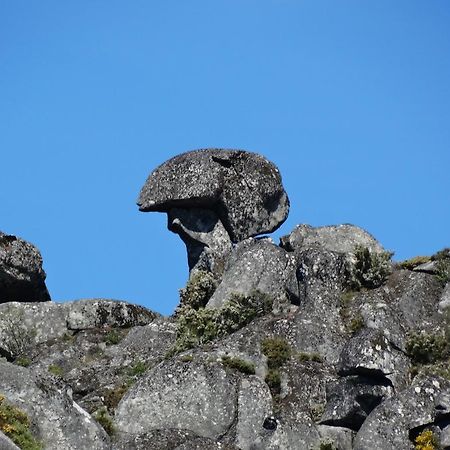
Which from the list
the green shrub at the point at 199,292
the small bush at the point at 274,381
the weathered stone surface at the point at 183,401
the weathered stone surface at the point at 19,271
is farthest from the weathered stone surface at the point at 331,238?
the weathered stone surface at the point at 19,271

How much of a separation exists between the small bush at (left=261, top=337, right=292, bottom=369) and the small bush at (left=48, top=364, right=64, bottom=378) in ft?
34.6

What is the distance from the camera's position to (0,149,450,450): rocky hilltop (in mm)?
49875

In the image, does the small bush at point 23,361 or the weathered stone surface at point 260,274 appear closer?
the weathered stone surface at point 260,274

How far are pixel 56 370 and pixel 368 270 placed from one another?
14.3 metres

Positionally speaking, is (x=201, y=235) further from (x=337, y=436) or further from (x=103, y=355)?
(x=337, y=436)

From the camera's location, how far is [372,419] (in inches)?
1976

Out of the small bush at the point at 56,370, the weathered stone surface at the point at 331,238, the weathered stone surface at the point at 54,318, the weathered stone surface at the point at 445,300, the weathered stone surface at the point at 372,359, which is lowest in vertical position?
the small bush at the point at 56,370

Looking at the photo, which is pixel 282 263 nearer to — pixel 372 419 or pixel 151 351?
pixel 151 351

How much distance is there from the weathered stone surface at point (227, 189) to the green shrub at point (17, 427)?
90.8 feet

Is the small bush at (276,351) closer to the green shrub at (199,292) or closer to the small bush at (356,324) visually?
the small bush at (356,324)

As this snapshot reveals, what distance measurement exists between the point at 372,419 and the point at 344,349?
4.58 meters

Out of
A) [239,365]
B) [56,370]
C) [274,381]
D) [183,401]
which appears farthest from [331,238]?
[183,401]

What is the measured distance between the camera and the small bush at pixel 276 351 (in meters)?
56.5

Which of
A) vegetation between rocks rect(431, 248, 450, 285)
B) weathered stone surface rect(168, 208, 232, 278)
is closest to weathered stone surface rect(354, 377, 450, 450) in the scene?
vegetation between rocks rect(431, 248, 450, 285)
